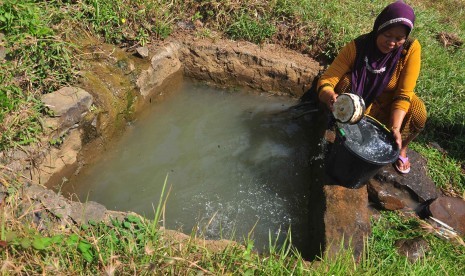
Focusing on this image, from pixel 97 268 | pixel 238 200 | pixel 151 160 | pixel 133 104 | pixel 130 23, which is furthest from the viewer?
pixel 130 23

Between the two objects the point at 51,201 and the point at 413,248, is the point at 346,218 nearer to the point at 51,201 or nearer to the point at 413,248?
the point at 413,248

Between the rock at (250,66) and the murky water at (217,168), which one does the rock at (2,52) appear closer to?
the murky water at (217,168)

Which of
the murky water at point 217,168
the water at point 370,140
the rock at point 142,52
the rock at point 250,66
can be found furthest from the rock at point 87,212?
the rock at point 250,66

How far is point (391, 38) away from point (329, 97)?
654mm

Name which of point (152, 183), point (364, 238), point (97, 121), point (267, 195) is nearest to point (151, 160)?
point (152, 183)

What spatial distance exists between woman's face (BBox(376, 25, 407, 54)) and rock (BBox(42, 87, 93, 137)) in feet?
8.63

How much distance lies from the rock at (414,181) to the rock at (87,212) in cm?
239

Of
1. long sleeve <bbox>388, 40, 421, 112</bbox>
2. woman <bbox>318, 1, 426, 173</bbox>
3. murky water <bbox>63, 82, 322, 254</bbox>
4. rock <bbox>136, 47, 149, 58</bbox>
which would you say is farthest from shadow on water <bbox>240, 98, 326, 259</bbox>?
rock <bbox>136, 47, 149, 58</bbox>

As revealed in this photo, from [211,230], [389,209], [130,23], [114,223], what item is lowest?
[211,230]

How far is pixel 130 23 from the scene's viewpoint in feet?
15.6

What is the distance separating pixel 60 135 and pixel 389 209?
2.93 meters

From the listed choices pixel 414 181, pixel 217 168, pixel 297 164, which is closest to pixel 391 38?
pixel 414 181

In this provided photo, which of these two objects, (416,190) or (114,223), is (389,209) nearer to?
(416,190)

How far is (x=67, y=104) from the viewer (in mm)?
3568
